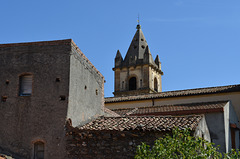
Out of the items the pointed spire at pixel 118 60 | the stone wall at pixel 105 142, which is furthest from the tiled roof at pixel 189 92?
the pointed spire at pixel 118 60

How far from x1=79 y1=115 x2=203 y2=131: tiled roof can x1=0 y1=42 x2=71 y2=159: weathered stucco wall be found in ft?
4.46

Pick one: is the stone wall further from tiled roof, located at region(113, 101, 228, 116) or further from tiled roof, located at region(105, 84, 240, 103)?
tiled roof, located at region(105, 84, 240, 103)

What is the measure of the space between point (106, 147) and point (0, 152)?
4.17m

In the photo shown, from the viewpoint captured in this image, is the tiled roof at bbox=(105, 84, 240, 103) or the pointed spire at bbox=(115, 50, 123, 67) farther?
the pointed spire at bbox=(115, 50, 123, 67)

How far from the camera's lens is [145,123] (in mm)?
13531

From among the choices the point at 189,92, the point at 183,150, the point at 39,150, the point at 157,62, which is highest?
the point at 157,62

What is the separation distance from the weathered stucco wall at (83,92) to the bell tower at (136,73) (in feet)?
93.4

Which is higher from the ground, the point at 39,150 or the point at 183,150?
the point at 183,150

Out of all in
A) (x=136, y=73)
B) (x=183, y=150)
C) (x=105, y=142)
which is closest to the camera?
(x=183, y=150)

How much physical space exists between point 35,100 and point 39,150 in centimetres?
206

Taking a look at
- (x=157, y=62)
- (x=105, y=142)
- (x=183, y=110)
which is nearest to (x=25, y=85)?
(x=105, y=142)

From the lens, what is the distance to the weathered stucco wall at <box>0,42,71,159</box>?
13297 millimetres

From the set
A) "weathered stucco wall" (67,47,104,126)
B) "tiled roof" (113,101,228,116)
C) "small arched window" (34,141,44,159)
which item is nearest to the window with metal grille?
"weathered stucco wall" (67,47,104,126)

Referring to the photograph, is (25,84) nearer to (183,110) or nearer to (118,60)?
(183,110)
